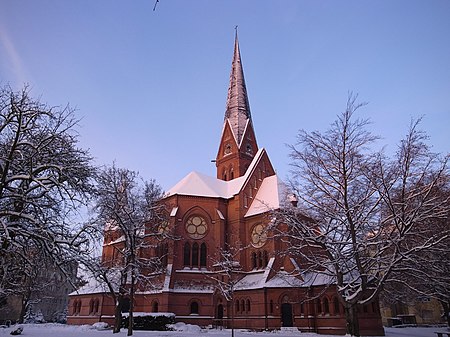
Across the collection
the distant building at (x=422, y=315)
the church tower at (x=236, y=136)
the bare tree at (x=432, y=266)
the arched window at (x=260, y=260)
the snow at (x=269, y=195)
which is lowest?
the distant building at (x=422, y=315)

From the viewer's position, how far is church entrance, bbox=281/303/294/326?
3062 centimetres

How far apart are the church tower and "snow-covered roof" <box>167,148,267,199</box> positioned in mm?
5010

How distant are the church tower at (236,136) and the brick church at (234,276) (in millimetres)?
4657

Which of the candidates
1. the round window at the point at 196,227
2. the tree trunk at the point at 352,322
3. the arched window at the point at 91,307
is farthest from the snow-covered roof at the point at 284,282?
the arched window at the point at 91,307

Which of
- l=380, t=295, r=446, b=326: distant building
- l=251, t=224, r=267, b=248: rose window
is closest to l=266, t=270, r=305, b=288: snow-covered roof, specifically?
l=251, t=224, r=267, b=248: rose window

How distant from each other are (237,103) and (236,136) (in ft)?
20.4

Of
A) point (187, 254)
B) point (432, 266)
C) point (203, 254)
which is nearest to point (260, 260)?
point (203, 254)

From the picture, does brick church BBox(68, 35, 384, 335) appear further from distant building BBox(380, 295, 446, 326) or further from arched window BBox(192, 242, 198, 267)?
distant building BBox(380, 295, 446, 326)

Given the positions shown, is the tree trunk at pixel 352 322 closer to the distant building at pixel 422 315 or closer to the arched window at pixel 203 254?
the arched window at pixel 203 254

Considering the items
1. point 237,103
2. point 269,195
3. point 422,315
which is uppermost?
point 237,103

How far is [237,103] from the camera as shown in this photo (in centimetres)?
5328

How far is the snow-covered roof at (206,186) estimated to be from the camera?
39022 mm

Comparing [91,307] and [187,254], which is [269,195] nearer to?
[187,254]

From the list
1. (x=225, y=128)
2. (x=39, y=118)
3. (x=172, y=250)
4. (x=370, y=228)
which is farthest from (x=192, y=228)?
(x=39, y=118)
